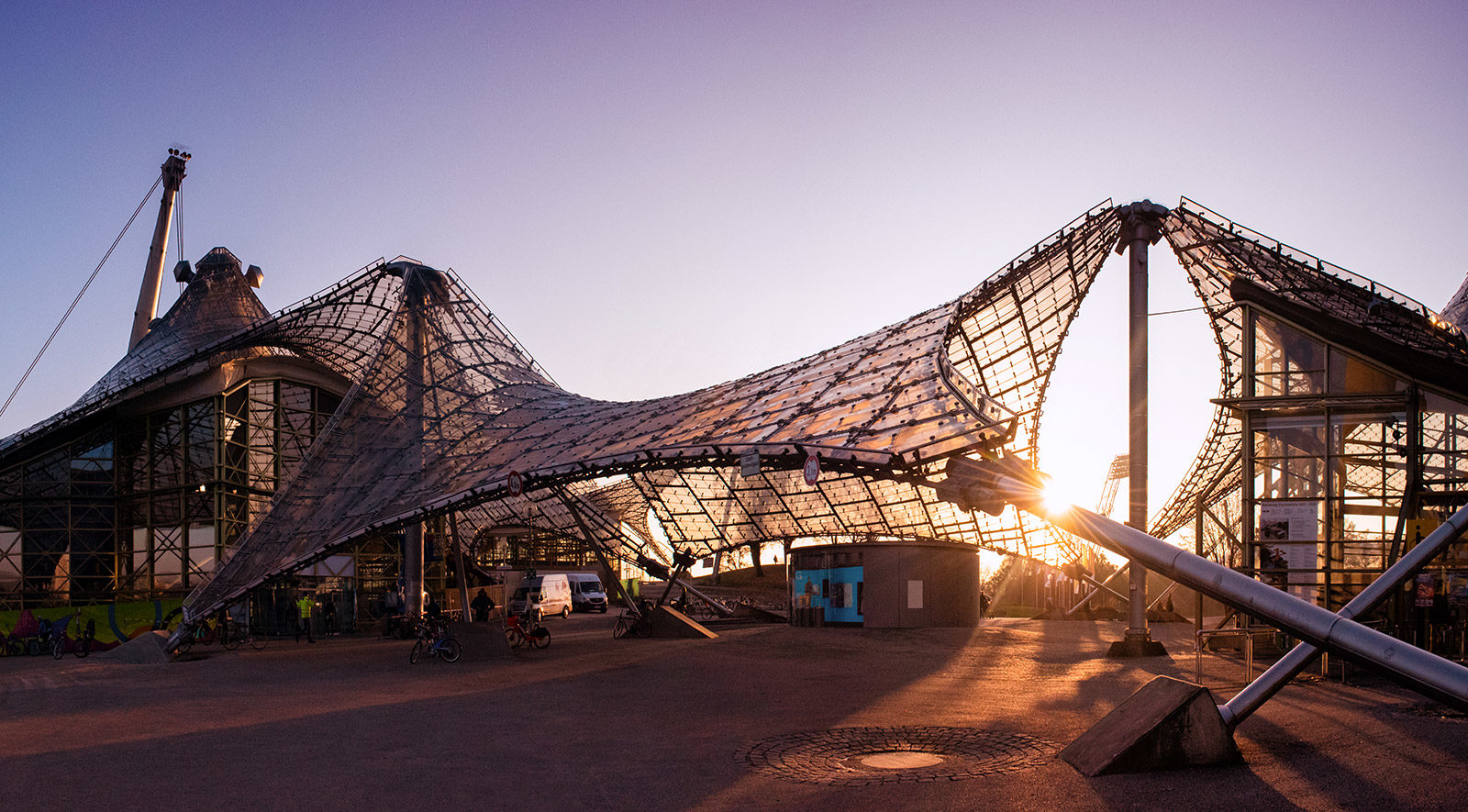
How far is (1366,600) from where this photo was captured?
10.7 metres

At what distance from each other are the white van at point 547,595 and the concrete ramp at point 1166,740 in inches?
1820

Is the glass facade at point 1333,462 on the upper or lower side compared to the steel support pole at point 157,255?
lower

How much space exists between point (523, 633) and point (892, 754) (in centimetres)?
2068

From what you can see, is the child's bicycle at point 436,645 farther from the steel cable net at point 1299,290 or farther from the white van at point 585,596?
the white van at point 585,596

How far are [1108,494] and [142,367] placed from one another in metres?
104

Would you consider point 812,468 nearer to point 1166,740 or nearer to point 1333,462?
point 1166,740

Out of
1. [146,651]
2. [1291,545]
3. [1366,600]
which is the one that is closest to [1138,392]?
[1291,545]

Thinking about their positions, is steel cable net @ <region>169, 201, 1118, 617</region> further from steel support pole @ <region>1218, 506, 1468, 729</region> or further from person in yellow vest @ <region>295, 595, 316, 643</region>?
person in yellow vest @ <region>295, 595, 316, 643</region>

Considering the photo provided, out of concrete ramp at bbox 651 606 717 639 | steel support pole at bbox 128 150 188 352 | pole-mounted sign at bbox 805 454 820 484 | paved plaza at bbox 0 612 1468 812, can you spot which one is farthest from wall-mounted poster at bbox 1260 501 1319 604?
steel support pole at bbox 128 150 188 352

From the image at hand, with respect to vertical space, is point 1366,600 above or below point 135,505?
above

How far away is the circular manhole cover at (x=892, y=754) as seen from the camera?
435 inches

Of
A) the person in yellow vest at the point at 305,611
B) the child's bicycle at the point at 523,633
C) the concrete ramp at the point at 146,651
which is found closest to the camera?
the concrete ramp at the point at 146,651

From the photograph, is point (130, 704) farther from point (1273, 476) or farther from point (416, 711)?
point (1273, 476)

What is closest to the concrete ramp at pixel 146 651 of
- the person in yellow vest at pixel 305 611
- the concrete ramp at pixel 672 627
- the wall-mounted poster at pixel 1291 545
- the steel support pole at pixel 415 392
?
the steel support pole at pixel 415 392
